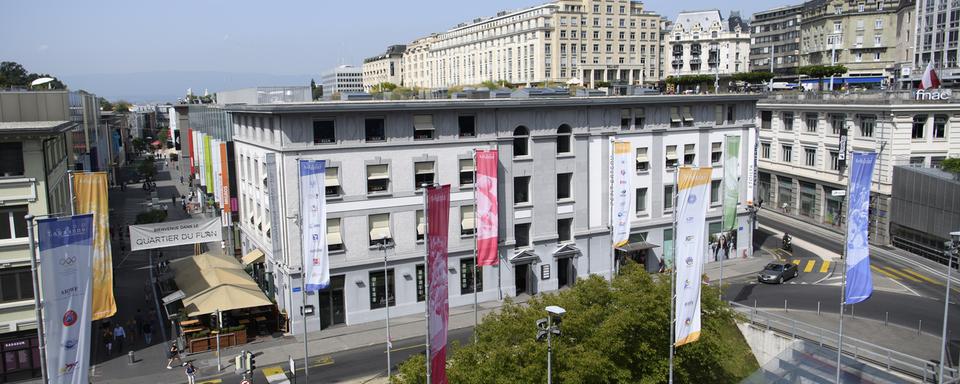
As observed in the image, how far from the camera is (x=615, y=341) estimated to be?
2652cm

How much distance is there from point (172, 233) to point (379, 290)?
12.8 m

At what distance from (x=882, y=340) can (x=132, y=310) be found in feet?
144

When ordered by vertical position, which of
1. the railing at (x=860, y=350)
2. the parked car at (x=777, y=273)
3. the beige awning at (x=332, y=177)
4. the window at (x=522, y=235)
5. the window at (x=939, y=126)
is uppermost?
the window at (x=939, y=126)

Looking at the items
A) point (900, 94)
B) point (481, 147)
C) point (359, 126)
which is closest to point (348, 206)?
point (359, 126)

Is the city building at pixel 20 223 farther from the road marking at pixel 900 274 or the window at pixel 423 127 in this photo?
the road marking at pixel 900 274

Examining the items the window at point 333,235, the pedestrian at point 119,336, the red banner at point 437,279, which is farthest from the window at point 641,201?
the pedestrian at point 119,336

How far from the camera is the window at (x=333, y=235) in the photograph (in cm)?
4281

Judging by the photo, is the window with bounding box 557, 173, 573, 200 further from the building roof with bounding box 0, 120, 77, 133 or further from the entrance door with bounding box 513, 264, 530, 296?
the building roof with bounding box 0, 120, 77, 133

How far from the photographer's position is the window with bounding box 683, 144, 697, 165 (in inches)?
2165

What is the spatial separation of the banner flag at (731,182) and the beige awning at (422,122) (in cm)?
2219

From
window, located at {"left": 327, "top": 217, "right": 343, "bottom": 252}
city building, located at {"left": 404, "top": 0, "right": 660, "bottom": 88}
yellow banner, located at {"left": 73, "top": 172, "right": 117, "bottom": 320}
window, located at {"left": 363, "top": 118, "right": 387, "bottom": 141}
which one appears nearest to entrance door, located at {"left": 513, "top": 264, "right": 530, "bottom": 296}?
window, located at {"left": 327, "top": 217, "right": 343, "bottom": 252}

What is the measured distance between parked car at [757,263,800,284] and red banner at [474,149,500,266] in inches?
811

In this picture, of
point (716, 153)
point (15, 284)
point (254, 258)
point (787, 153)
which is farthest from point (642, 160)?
point (15, 284)

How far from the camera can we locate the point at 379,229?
44156mm
